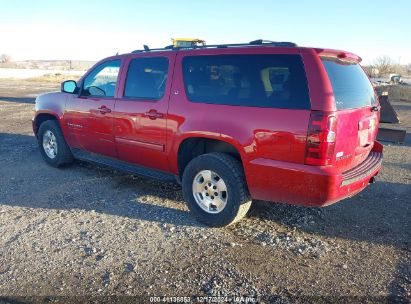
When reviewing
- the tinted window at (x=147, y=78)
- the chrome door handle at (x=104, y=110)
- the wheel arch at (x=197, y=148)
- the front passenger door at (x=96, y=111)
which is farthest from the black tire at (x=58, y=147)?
the wheel arch at (x=197, y=148)

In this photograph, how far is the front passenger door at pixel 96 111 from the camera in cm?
514

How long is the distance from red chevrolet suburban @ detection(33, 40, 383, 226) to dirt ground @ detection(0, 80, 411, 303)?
0.45m

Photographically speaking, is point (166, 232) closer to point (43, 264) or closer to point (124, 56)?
point (43, 264)

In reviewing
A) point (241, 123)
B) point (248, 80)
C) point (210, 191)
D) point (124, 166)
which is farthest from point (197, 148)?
point (124, 166)

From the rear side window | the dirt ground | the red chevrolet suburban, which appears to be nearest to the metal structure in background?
the dirt ground

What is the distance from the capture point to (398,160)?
7.18m

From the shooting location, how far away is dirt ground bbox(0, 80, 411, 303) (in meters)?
2.95

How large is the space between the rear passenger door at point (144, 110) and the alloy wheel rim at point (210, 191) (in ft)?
2.04

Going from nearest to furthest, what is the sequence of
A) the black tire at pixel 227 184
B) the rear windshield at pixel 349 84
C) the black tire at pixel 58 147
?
the rear windshield at pixel 349 84 < the black tire at pixel 227 184 < the black tire at pixel 58 147

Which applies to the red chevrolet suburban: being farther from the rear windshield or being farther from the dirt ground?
the dirt ground

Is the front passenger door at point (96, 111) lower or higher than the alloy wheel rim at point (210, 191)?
higher

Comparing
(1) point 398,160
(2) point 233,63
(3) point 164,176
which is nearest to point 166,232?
(3) point 164,176

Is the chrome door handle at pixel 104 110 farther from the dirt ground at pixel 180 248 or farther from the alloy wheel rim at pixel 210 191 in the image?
the alloy wheel rim at pixel 210 191

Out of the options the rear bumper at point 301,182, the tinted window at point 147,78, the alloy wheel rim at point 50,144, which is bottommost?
the alloy wheel rim at point 50,144
